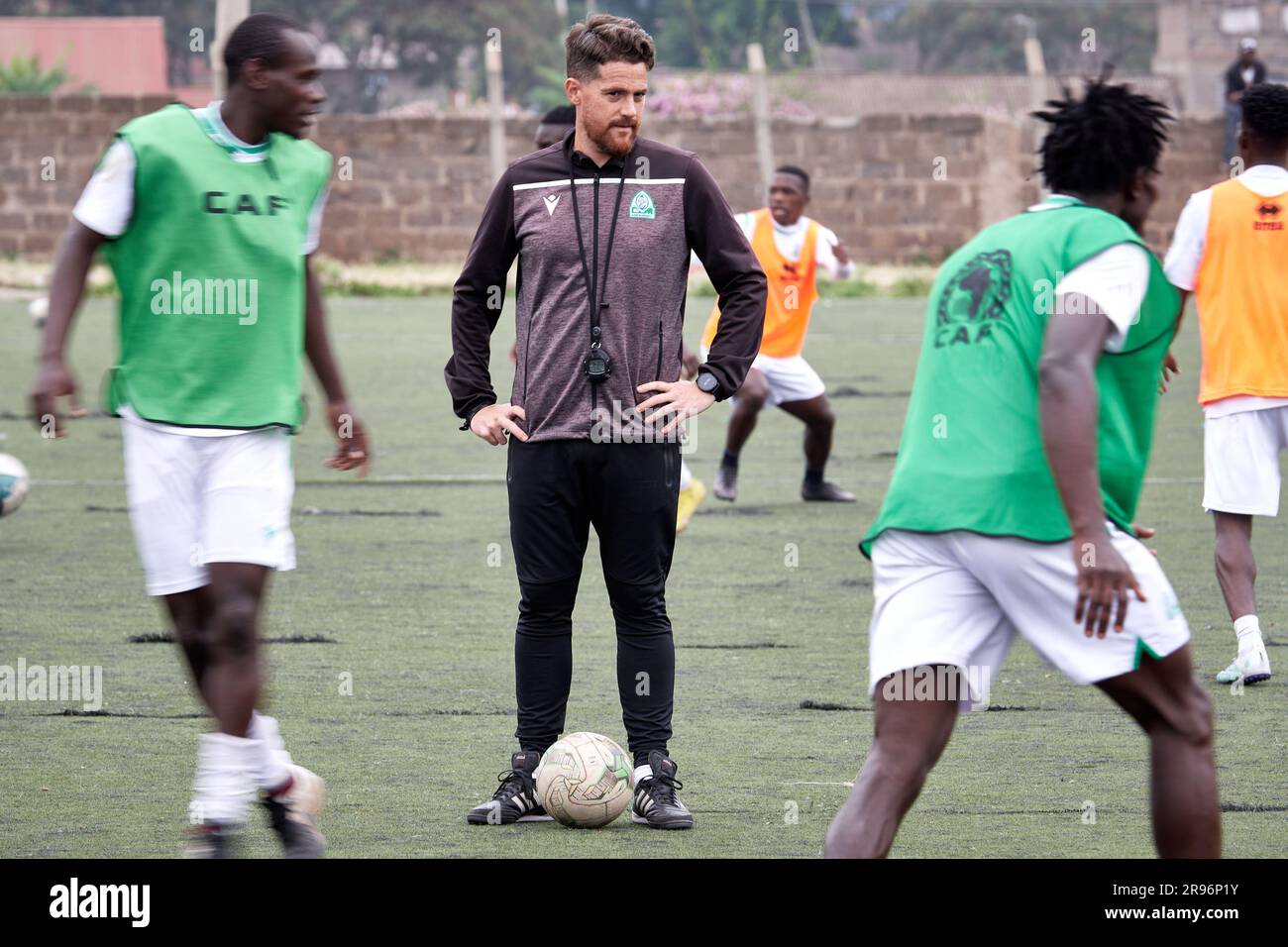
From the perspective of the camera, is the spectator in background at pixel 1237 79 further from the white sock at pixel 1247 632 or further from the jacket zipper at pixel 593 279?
the jacket zipper at pixel 593 279

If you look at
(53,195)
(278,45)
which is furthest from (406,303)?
(278,45)

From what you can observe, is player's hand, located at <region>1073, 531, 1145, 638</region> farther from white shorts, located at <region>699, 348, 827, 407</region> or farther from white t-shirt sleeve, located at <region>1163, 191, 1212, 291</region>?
white shorts, located at <region>699, 348, 827, 407</region>

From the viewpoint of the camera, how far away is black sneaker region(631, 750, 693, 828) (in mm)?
5945

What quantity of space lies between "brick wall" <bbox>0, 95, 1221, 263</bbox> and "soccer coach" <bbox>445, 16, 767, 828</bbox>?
82.2 feet

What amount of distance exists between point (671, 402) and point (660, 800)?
44.1 inches

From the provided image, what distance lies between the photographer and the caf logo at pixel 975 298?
4.45 metres

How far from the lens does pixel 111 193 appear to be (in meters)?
5.16

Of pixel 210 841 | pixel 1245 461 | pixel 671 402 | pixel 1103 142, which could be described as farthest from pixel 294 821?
pixel 1245 461

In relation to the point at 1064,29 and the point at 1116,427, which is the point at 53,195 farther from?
the point at 1064,29

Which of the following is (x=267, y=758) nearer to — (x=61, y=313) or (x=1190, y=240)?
(x=61, y=313)

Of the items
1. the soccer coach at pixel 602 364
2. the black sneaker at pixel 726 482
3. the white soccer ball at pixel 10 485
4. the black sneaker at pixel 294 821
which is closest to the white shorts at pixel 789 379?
the black sneaker at pixel 726 482

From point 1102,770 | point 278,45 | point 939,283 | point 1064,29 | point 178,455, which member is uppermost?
point 1064,29
